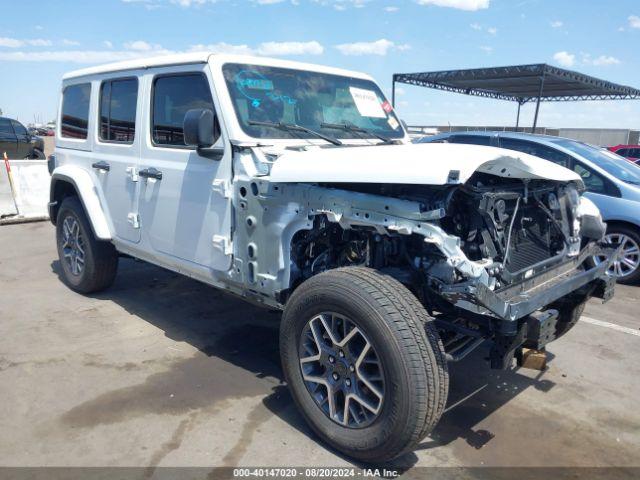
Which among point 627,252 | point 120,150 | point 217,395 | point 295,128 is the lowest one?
point 217,395

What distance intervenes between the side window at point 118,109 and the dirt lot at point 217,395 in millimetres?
1676

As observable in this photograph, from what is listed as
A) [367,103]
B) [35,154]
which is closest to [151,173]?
[367,103]

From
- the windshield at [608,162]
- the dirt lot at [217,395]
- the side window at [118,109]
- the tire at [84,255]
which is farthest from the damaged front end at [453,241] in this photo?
the windshield at [608,162]

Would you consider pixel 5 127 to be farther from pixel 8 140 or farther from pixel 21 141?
pixel 21 141

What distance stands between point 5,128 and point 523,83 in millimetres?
18061

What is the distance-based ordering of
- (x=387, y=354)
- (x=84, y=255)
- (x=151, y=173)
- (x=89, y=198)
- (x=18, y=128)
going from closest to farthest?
(x=387, y=354) → (x=151, y=173) → (x=89, y=198) → (x=84, y=255) → (x=18, y=128)

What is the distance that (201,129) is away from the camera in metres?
3.43

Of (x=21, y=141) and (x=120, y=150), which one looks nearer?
(x=120, y=150)

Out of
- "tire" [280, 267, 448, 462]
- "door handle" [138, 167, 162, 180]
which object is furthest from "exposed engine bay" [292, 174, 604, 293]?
"door handle" [138, 167, 162, 180]

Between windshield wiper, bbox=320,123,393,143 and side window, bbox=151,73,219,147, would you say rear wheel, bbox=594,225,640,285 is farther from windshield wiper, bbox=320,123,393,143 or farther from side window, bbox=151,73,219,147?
side window, bbox=151,73,219,147

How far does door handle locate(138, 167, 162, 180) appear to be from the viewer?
163 inches

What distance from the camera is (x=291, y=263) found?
11.3ft

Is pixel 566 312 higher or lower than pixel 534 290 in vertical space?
lower

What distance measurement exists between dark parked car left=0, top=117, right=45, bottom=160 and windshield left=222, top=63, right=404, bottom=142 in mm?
14467
